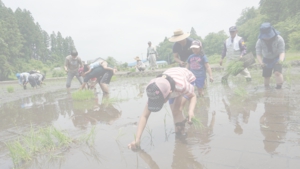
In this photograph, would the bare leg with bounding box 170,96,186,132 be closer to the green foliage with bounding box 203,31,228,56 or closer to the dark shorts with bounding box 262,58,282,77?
the dark shorts with bounding box 262,58,282,77

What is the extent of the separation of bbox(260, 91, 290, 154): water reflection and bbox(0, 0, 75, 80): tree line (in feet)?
113

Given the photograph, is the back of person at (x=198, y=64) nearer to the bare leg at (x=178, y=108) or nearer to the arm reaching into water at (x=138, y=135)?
the bare leg at (x=178, y=108)

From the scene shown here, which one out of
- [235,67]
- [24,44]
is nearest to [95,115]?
[235,67]

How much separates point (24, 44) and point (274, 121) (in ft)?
188

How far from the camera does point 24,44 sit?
51.6 meters

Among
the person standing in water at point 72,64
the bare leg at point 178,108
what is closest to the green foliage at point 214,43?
the person standing in water at point 72,64

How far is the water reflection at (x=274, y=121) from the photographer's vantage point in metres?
2.29

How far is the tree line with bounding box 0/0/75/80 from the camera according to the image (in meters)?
32.9

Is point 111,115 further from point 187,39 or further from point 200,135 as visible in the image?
point 187,39

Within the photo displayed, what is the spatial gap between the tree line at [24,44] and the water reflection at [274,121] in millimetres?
34440

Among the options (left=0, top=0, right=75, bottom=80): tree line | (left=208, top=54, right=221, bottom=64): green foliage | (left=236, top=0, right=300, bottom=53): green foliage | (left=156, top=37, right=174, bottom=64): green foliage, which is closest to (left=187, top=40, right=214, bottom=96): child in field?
(left=236, top=0, right=300, bottom=53): green foliage

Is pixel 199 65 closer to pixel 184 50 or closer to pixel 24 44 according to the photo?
pixel 184 50

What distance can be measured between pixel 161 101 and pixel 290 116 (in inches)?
73.5

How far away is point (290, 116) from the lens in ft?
9.91
